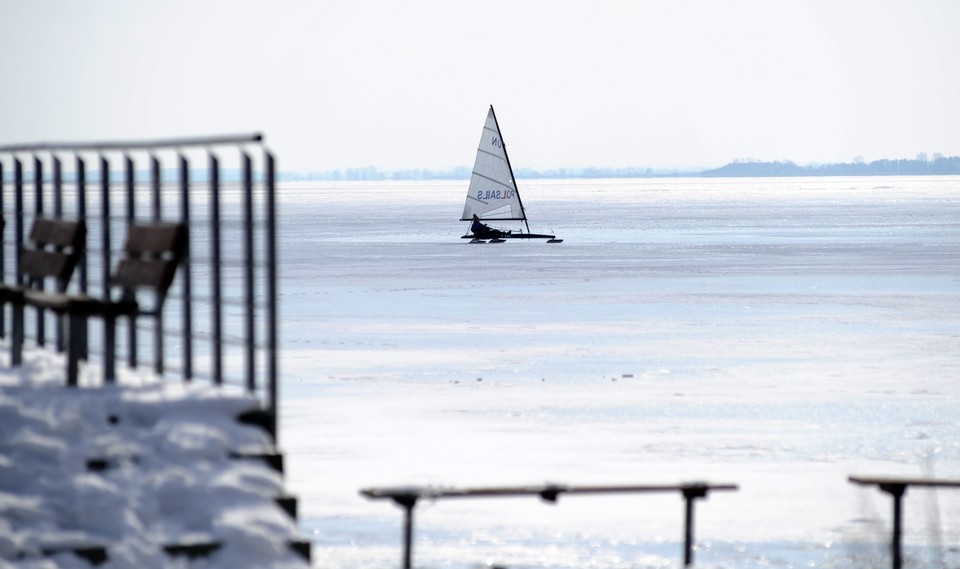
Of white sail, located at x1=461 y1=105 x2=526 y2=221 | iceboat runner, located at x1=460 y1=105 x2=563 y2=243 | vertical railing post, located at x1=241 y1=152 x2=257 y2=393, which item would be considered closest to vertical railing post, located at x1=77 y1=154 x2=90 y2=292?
vertical railing post, located at x1=241 y1=152 x2=257 y2=393

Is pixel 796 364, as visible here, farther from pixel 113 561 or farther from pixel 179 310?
pixel 113 561

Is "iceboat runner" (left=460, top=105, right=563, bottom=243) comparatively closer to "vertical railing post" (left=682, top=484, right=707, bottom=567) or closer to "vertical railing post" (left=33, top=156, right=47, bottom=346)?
"vertical railing post" (left=33, top=156, right=47, bottom=346)

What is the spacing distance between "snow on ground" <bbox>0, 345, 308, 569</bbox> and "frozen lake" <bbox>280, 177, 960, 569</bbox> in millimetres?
3673

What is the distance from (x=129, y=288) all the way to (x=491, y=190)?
78.0 metres

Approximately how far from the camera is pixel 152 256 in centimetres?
961

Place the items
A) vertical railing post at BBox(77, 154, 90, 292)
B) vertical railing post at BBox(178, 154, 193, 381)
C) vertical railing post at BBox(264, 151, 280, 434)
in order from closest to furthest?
vertical railing post at BBox(264, 151, 280, 434) < vertical railing post at BBox(178, 154, 193, 381) < vertical railing post at BBox(77, 154, 90, 292)

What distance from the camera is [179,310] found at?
4047cm

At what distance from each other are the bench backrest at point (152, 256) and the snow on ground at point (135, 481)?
771 mm

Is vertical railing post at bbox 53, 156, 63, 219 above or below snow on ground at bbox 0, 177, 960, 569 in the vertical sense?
above

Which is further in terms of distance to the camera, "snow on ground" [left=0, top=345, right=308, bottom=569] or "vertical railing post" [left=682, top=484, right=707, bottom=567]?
"vertical railing post" [left=682, top=484, right=707, bottom=567]

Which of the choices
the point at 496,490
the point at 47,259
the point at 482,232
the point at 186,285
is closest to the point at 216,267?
the point at 186,285

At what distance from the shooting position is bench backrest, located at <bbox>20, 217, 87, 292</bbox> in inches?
409

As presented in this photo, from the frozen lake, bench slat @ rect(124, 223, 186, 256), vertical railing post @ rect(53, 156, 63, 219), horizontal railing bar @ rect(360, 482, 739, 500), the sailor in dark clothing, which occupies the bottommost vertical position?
the sailor in dark clothing

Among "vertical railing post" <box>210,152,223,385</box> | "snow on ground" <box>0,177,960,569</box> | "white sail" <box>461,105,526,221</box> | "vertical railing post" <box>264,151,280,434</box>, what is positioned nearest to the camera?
"snow on ground" <box>0,177,960,569</box>
